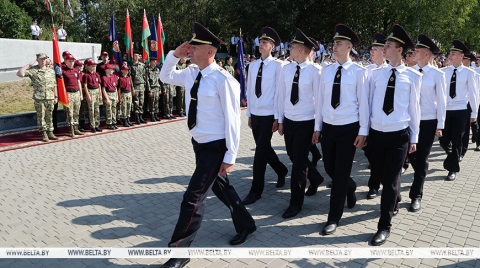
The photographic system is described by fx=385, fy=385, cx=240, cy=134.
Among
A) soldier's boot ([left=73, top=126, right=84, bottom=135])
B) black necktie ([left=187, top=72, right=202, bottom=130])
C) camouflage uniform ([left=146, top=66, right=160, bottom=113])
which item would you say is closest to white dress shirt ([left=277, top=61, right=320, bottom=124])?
black necktie ([left=187, top=72, right=202, bottom=130])

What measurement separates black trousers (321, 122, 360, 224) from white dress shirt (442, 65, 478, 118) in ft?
10.6

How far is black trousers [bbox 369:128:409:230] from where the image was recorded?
13.5 ft

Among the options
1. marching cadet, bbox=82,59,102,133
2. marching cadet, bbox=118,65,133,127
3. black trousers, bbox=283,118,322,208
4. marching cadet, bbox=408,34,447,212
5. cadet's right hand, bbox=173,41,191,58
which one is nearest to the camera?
cadet's right hand, bbox=173,41,191,58

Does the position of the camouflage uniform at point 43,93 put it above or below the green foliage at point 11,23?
below

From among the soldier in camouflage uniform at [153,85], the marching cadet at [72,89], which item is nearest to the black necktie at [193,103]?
the marching cadet at [72,89]

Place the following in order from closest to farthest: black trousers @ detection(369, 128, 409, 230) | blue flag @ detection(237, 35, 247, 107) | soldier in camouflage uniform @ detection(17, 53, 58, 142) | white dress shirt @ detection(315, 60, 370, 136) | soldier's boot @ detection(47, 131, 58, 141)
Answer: black trousers @ detection(369, 128, 409, 230), white dress shirt @ detection(315, 60, 370, 136), soldier in camouflage uniform @ detection(17, 53, 58, 142), soldier's boot @ detection(47, 131, 58, 141), blue flag @ detection(237, 35, 247, 107)

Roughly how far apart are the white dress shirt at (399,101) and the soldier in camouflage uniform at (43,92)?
7949 mm

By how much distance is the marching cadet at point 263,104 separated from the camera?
17.6 feet

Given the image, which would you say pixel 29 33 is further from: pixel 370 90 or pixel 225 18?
pixel 370 90

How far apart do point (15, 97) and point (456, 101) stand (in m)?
15.0

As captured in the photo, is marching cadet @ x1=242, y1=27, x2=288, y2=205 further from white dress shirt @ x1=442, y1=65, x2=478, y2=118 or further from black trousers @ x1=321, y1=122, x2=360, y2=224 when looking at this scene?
white dress shirt @ x1=442, y1=65, x2=478, y2=118

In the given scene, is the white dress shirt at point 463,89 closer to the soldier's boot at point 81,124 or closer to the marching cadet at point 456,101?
the marching cadet at point 456,101

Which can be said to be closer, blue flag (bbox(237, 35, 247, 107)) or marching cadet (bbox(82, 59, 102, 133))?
marching cadet (bbox(82, 59, 102, 133))

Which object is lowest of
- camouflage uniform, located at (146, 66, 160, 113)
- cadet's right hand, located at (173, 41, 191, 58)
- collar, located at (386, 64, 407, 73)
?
camouflage uniform, located at (146, 66, 160, 113)
